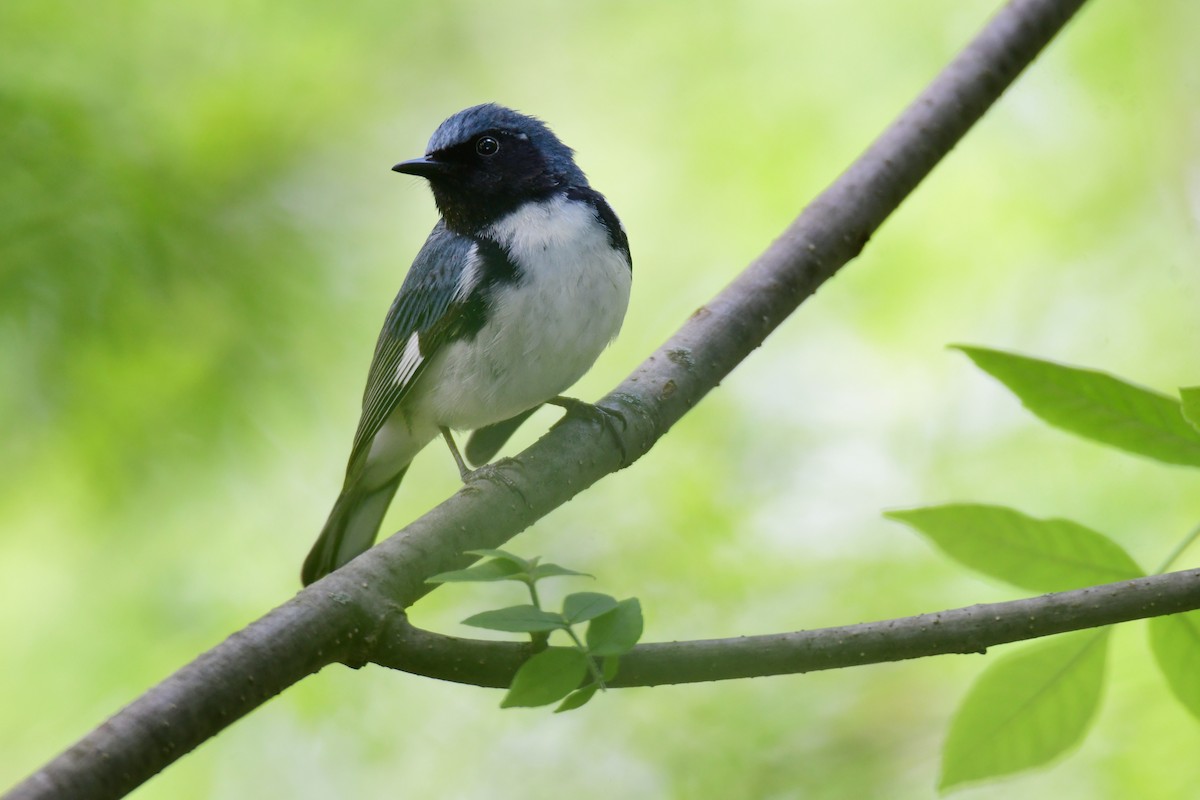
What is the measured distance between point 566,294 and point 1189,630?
6.21 feet

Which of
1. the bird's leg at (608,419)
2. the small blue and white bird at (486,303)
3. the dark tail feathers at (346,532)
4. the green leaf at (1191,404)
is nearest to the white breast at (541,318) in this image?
the small blue and white bird at (486,303)

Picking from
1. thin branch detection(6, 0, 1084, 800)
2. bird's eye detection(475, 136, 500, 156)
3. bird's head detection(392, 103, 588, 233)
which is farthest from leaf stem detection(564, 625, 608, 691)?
bird's eye detection(475, 136, 500, 156)

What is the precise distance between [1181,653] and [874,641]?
563 mm

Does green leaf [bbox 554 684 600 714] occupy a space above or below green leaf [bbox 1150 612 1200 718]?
above

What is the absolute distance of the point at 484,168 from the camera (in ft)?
11.5

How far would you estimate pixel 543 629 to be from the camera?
133 centimetres

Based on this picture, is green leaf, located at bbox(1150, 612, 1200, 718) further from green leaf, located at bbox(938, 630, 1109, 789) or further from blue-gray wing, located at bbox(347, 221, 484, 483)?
blue-gray wing, located at bbox(347, 221, 484, 483)

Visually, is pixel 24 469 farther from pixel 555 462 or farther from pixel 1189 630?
pixel 1189 630

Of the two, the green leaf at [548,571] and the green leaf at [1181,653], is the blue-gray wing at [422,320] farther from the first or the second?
the green leaf at [1181,653]

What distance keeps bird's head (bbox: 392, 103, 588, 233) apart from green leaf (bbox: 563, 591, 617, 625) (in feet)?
7.14

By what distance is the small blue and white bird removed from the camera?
3.16m

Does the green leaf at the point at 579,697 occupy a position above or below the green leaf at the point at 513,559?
below

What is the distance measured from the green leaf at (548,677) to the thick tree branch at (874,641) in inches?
4.0

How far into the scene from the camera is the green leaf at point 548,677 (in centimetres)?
138
